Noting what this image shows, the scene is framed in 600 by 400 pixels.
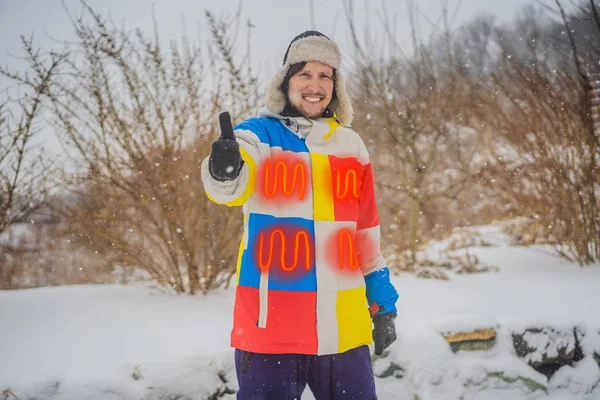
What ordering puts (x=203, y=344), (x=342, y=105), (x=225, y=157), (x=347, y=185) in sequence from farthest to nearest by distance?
(x=203, y=344), (x=342, y=105), (x=347, y=185), (x=225, y=157)

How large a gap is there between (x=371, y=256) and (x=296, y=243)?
0.34 meters

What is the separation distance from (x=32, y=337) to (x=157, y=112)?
1686 mm

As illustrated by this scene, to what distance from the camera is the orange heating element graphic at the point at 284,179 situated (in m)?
1.19

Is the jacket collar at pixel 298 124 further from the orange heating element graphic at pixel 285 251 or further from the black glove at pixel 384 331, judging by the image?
the black glove at pixel 384 331

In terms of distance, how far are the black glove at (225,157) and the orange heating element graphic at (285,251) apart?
241 millimetres

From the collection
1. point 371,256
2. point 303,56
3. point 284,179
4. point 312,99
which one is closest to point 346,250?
point 371,256

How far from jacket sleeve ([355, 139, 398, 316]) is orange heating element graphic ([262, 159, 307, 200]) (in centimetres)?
30

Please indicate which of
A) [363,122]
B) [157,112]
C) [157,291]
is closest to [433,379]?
[157,291]

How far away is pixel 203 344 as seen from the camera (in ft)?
6.72

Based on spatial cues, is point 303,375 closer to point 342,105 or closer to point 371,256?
point 371,256

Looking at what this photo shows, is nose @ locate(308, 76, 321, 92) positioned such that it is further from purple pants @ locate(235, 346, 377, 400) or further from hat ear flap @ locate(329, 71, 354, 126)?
purple pants @ locate(235, 346, 377, 400)

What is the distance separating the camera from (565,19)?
341cm

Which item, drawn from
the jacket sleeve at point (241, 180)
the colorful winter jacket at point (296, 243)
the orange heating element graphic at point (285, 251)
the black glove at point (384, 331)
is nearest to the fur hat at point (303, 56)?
the colorful winter jacket at point (296, 243)

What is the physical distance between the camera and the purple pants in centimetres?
112
